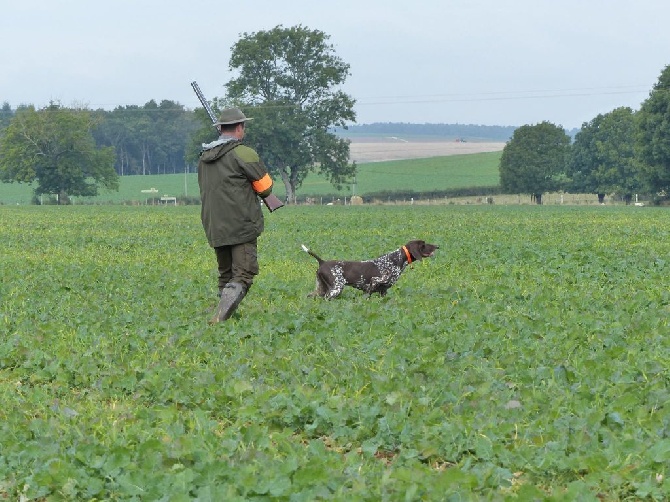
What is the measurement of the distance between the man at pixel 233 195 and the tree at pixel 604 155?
97.7 meters

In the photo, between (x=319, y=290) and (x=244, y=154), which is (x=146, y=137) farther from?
(x=244, y=154)

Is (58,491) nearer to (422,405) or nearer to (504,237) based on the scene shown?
(422,405)

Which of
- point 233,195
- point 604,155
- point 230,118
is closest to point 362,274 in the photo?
point 233,195

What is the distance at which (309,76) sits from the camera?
96.8 m

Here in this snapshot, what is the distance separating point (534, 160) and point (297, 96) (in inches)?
1135

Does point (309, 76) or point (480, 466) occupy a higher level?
point (309, 76)

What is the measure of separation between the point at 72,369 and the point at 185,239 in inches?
745

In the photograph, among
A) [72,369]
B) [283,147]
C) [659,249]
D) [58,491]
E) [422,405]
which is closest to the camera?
[58,491]

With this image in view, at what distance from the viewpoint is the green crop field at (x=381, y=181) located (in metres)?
122

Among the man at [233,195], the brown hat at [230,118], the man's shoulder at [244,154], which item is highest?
the brown hat at [230,118]

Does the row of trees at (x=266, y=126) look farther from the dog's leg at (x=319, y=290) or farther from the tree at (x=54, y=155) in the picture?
the dog's leg at (x=319, y=290)

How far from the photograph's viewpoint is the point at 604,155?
108 m

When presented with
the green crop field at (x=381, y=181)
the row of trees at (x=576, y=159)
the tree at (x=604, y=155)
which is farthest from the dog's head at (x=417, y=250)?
the green crop field at (x=381, y=181)

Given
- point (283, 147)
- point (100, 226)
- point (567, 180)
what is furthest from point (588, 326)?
point (567, 180)
